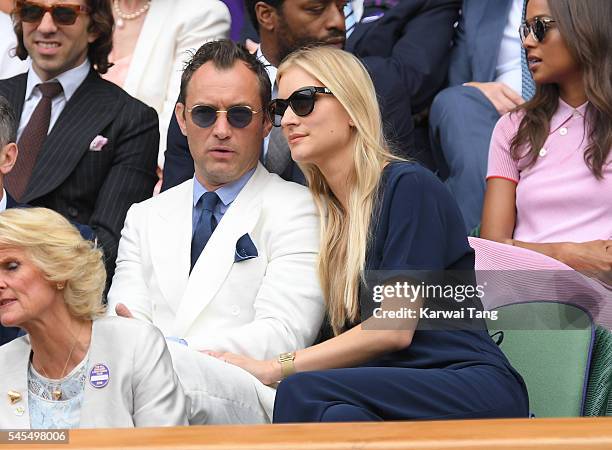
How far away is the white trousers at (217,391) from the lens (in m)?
3.08

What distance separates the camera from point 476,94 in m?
4.44

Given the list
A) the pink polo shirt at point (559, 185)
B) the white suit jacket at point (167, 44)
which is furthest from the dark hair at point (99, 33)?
the pink polo shirt at point (559, 185)

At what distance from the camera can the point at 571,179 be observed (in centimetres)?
391

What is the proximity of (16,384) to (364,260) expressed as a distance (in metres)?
0.91

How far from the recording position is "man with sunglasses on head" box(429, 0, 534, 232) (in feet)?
14.1

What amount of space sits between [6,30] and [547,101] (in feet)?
6.87

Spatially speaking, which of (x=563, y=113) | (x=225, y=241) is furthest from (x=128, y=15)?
(x=563, y=113)

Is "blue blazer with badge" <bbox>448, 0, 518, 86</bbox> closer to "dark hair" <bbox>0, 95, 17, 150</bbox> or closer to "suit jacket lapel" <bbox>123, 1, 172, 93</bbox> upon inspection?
"suit jacket lapel" <bbox>123, 1, 172, 93</bbox>

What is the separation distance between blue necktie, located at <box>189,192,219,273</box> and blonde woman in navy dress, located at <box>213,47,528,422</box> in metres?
0.31

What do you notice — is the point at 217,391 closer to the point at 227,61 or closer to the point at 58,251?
the point at 58,251

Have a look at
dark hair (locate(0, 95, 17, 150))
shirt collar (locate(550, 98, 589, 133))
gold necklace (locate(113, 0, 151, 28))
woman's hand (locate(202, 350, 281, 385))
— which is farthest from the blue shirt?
gold necklace (locate(113, 0, 151, 28))

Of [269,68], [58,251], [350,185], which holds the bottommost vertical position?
[58,251]

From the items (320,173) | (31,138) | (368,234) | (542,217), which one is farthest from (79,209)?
(542,217)

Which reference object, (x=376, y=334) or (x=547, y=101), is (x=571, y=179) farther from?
(x=376, y=334)
